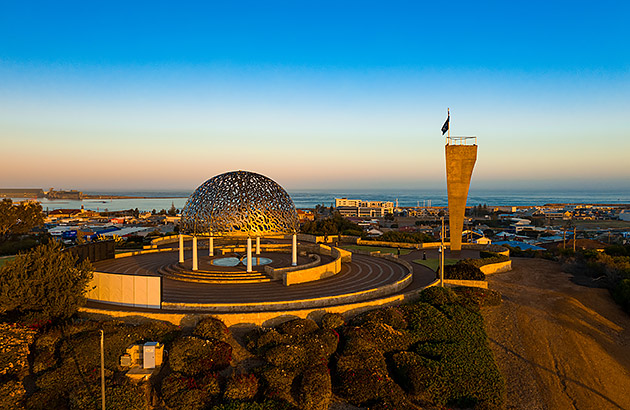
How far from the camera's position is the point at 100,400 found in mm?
12867

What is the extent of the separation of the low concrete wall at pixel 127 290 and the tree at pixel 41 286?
192 centimetres

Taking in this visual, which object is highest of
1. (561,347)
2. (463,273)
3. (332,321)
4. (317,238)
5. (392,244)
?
(317,238)

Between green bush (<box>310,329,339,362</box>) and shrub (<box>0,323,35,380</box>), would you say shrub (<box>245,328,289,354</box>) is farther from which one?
shrub (<box>0,323,35,380</box>)

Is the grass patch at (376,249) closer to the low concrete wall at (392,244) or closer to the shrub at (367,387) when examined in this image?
the low concrete wall at (392,244)

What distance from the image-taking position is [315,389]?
13688 millimetres

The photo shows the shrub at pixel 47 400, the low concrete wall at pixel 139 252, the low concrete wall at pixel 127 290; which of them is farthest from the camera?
the low concrete wall at pixel 139 252

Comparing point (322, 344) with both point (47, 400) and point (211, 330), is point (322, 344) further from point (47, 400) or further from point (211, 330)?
point (47, 400)

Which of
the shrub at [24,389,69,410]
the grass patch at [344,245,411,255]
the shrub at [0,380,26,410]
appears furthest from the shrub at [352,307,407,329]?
the grass patch at [344,245,411,255]

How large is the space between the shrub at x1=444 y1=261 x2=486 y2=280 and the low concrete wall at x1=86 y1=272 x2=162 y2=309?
18.7 meters

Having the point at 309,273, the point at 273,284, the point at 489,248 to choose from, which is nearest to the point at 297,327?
the point at 273,284

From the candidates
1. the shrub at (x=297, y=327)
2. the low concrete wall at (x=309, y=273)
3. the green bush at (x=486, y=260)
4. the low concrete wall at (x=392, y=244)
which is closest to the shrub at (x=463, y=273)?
the green bush at (x=486, y=260)

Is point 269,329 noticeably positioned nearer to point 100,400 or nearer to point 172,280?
point 100,400

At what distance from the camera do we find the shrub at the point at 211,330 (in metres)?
16.4

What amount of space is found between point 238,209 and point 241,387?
1457 cm
